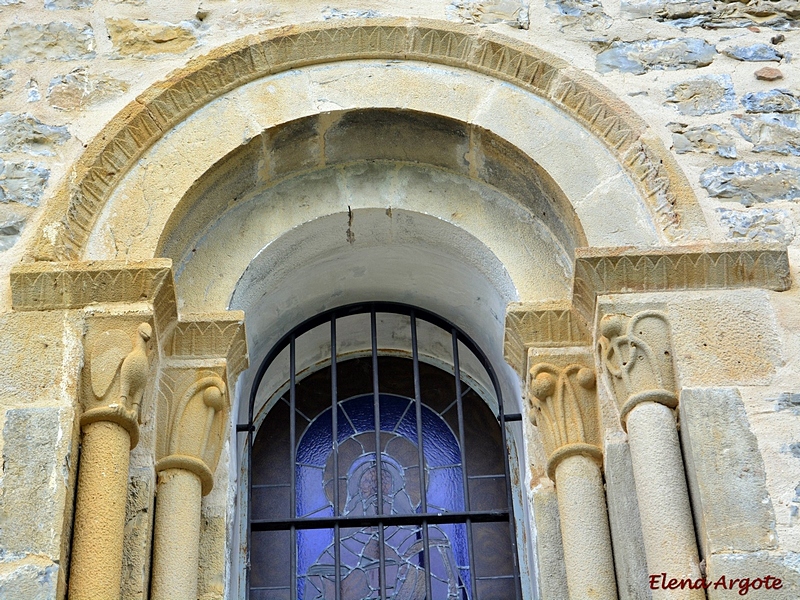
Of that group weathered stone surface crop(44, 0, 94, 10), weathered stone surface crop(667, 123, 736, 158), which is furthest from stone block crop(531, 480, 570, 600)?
weathered stone surface crop(44, 0, 94, 10)

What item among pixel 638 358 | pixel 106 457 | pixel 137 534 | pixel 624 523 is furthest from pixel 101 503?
pixel 638 358

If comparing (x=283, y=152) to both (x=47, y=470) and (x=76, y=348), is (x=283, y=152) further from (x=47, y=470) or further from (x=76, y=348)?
(x=47, y=470)

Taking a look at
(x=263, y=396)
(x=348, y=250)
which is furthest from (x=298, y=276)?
(x=263, y=396)

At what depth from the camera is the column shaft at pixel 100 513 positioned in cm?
398

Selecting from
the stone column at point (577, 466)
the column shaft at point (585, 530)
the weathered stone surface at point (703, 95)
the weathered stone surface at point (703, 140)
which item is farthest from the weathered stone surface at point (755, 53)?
the column shaft at point (585, 530)

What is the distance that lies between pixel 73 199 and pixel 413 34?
163cm

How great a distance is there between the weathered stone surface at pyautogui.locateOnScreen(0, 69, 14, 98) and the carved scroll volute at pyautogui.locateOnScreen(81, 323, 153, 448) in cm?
137

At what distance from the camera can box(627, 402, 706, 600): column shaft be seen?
396 cm

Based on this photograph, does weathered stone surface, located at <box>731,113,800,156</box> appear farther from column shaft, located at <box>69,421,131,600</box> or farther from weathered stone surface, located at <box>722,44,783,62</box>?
column shaft, located at <box>69,421,131,600</box>

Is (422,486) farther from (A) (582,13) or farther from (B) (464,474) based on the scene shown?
(A) (582,13)

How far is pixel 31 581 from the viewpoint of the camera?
3859 millimetres

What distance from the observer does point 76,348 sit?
4414 millimetres

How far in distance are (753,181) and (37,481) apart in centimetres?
294

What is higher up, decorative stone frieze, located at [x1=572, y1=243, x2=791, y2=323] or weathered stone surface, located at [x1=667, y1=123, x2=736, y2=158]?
weathered stone surface, located at [x1=667, y1=123, x2=736, y2=158]
